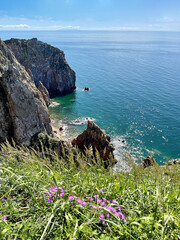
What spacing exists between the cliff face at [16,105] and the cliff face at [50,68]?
6390 cm

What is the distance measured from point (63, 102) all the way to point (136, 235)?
80.4m

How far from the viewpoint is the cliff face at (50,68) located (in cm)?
9377

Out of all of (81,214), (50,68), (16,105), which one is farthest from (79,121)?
(81,214)

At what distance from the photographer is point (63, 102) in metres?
81.9

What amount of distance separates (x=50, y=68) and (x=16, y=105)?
2884 inches

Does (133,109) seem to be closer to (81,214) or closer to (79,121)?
(79,121)

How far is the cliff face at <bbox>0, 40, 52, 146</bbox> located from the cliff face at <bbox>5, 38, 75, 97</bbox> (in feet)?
210

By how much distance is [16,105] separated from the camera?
2834cm

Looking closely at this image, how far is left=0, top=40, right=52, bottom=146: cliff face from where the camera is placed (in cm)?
2741

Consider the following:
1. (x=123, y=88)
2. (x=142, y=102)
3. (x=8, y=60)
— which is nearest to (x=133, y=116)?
(x=142, y=102)

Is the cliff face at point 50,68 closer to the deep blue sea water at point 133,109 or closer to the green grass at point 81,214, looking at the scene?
the deep blue sea water at point 133,109

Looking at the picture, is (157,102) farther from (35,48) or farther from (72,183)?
(72,183)

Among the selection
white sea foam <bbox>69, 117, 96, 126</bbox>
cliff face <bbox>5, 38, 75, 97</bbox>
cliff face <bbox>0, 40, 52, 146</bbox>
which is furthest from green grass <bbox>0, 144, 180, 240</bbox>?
cliff face <bbox>5, 38, 75, 97</bbox>

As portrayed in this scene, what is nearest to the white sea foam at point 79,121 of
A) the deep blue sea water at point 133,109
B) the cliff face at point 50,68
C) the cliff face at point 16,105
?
the deep blue sea water at point 133,109
